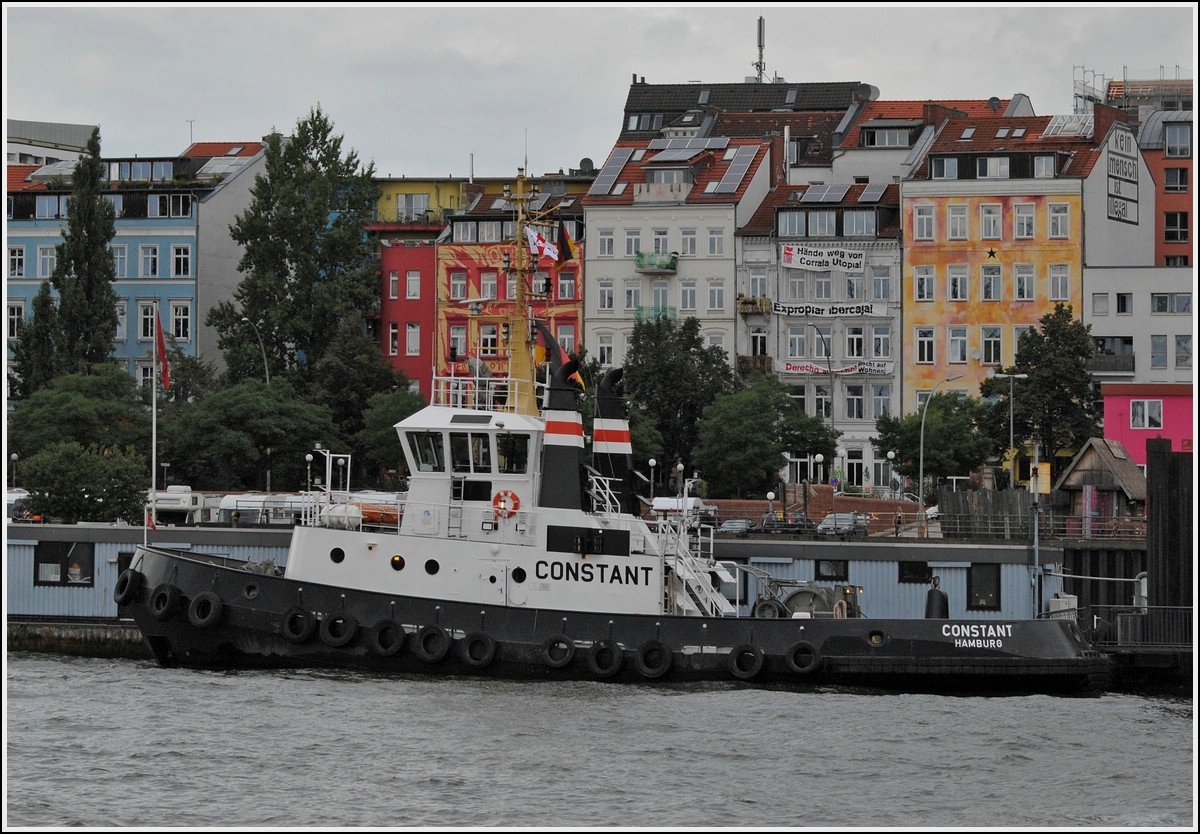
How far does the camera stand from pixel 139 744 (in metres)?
32.0

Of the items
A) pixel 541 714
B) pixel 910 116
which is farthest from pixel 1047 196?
pixel 541 714

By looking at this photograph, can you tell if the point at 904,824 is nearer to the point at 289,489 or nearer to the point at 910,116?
the point at 289,489

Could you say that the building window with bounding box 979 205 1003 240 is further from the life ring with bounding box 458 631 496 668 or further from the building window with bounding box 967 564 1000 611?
the life ring with bounding box 458 631 496 668

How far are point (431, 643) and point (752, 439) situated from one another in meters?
29.6

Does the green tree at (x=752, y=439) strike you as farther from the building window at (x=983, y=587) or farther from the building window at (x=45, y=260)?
the building window at (x=45, y=260)

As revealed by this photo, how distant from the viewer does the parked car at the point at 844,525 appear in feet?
165

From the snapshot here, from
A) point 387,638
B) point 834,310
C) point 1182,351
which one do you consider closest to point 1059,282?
point 1182,351

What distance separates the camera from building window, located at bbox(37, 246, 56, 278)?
8400 centimetres

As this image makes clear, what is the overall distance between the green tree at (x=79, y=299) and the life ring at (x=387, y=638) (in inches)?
1555

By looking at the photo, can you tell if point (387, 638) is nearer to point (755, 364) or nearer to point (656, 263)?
point (755, 364)

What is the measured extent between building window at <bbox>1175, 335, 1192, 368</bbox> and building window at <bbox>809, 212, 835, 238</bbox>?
12396 millimetres

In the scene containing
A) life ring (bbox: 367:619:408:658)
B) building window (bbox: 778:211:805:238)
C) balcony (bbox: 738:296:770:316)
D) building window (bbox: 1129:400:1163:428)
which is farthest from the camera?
balcony (bbox: 738:296:770:316)

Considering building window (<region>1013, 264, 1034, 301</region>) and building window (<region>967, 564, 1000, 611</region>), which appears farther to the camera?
building window (<region>1013, 264, 1034, 301</region>)

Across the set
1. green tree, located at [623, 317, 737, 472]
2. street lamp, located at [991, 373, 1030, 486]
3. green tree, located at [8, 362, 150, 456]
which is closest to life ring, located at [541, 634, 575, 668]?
street lamp, located at [991, 373, 1030, 486]
